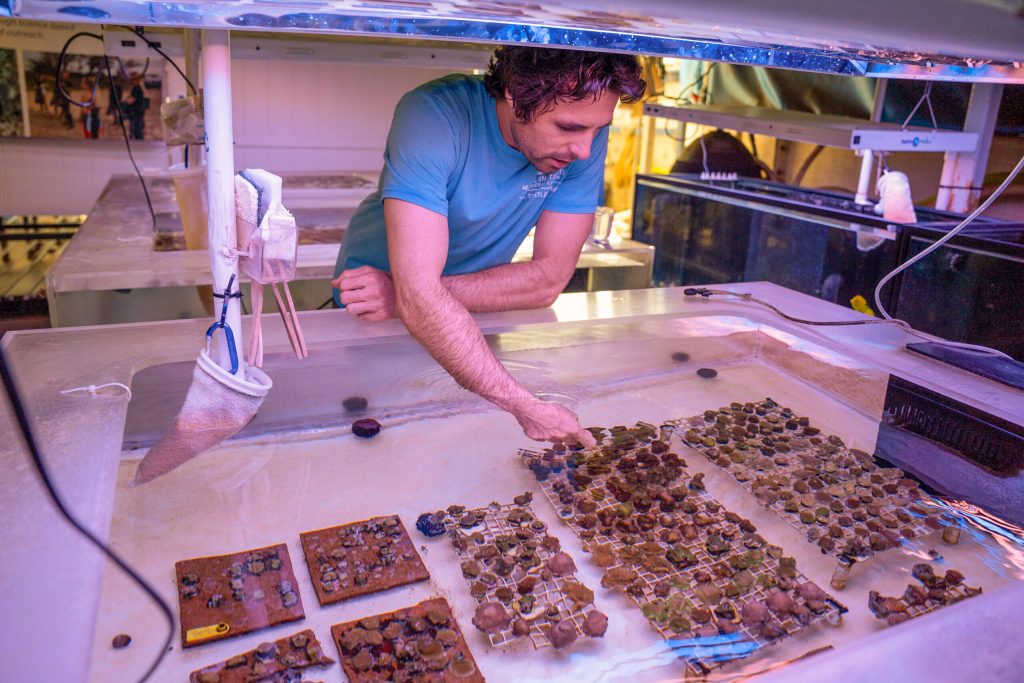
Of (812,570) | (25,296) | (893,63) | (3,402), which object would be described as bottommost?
(25,296)

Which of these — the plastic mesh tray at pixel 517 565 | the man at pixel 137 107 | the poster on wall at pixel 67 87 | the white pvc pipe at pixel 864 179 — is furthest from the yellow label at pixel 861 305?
the man at pixel 137 107

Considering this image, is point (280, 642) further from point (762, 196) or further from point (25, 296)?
point (25, 296)

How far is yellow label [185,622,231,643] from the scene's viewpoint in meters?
0.71

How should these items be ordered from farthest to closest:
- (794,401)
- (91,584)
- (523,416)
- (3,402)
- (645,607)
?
(794,401) < (523,416) < (3,402) < (645,607) < (91,584)

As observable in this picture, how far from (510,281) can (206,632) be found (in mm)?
889

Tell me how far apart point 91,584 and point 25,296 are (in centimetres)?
371

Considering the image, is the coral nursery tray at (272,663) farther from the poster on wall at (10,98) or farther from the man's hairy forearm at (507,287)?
the poster on wall at (10,98)

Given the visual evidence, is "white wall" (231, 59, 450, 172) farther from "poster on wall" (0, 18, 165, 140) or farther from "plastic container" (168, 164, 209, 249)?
"plastic container" (168, 164, 209, 249)

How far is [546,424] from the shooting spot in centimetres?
110

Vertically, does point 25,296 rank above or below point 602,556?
below

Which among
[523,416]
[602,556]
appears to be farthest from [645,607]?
[523,416]

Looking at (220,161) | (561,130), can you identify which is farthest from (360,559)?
(561,130)

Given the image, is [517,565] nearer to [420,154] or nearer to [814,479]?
[814,479]

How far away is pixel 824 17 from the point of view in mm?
899
